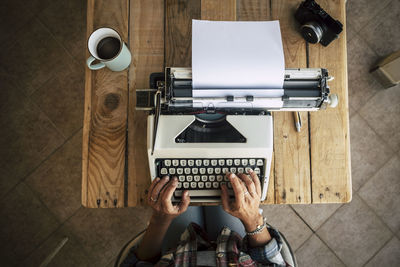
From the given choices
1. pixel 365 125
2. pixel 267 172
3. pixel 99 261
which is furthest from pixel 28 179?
pixel 365 125

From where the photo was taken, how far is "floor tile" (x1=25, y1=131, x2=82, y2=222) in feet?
7.63

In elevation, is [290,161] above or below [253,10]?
below

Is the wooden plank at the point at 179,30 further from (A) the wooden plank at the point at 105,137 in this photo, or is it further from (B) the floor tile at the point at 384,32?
(B) the floor tile at the point at 384,32

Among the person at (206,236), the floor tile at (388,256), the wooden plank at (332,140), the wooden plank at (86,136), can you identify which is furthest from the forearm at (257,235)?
the floor tile at (388,256)

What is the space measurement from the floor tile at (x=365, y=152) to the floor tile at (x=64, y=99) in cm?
222

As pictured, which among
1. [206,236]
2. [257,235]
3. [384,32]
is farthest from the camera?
[384,32]

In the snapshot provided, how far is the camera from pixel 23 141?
7.79 feet

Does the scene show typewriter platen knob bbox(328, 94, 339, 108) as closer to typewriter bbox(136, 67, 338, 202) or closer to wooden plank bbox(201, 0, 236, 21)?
typewriter bbox(136, 67, 338, 202)

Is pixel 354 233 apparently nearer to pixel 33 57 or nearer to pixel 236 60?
pixel 236 60

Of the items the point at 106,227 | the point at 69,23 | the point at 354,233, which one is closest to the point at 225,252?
the point at 106,227

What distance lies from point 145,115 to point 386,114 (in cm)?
205

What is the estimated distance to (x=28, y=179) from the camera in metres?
2.35

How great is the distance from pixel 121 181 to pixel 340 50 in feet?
4.02

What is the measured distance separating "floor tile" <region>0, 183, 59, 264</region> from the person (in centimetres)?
122
